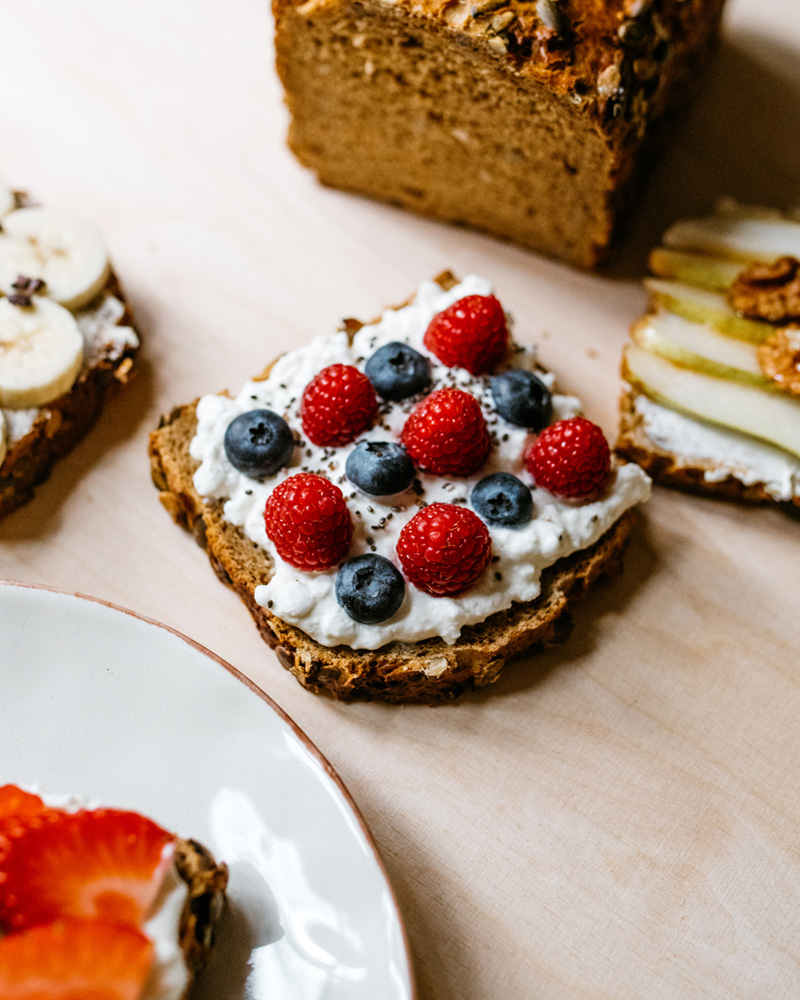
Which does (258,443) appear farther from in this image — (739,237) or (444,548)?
(739,237)

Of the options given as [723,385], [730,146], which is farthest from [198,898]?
[730,146]

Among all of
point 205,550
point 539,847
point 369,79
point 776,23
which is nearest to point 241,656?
point 205,550

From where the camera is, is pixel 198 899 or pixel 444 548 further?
pixel 444 548

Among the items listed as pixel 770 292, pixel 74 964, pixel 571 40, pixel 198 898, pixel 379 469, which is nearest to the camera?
pixel 74 964

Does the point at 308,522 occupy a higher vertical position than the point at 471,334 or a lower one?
lower

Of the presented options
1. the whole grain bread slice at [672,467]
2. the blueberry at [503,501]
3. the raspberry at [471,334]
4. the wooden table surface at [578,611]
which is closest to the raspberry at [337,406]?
the raspberry at [471,334]

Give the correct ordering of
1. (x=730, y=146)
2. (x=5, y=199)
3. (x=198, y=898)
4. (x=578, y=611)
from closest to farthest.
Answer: (x=198, y=898), (x=578, y=611), (x=5, y=199), (x=730, y=146)

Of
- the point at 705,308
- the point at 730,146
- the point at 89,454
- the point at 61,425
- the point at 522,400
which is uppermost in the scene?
the point at 730,146

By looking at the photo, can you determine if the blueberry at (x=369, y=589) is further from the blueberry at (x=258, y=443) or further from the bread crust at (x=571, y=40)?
the bread crust at (x=571, y=40)
